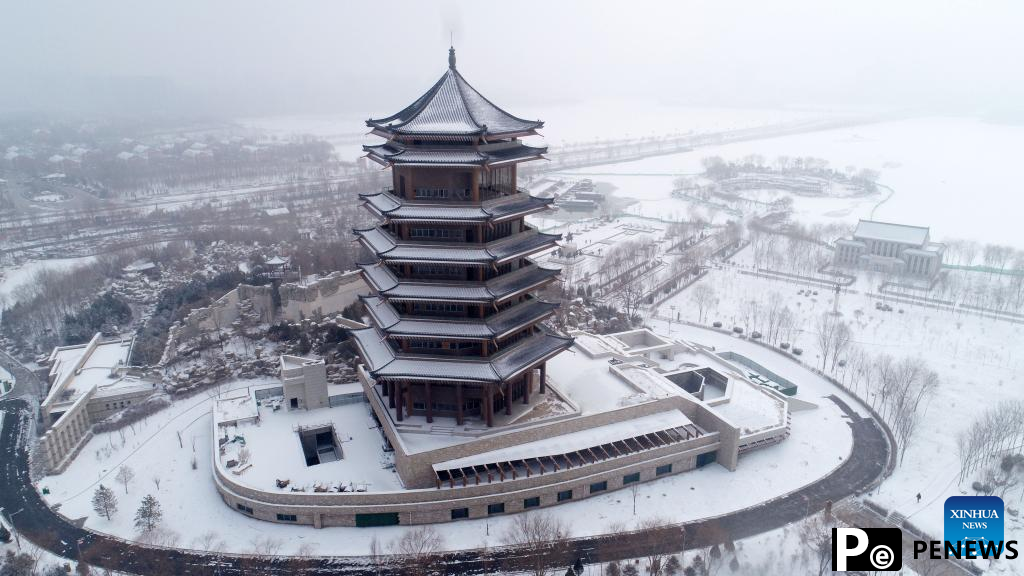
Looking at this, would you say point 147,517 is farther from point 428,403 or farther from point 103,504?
point 428,403

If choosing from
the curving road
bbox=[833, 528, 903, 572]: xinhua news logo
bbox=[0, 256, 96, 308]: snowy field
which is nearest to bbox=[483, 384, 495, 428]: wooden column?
the curving road

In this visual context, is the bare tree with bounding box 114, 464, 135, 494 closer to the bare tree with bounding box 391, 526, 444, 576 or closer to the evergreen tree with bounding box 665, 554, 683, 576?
the bare tree with bounding box 391, 526, 444, 576

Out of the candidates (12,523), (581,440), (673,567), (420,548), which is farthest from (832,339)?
(12,523)

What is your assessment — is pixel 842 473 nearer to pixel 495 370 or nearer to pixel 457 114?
pixel 495 370

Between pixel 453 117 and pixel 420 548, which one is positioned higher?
pixel 453 117

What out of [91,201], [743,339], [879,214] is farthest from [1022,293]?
[91,201]

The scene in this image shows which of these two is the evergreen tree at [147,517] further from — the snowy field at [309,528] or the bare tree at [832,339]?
the bare tree at [832,339]
